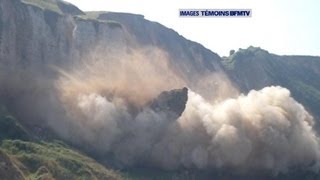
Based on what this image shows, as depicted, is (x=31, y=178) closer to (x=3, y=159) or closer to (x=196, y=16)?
(x=3, y=159)

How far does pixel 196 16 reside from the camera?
139 meters

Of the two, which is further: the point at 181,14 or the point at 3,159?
the point at 3,159

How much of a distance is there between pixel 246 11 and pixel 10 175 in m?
91.2

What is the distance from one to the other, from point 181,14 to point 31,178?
84.0 m

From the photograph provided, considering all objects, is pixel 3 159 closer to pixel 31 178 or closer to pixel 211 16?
pixel 31 178

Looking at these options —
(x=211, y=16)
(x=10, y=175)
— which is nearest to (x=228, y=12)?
(x=211, y=16)

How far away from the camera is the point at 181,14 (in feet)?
456

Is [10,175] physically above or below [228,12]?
below

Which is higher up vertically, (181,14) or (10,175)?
(181,14)

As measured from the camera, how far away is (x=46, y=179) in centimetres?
19762

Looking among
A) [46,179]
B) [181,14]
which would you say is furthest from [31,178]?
[181,14]

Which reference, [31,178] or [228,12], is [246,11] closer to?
[228,12]

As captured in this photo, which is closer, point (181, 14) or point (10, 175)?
point (181, 14)

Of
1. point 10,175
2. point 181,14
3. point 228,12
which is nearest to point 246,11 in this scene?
point 228,12
